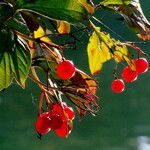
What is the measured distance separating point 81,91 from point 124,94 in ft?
29.9

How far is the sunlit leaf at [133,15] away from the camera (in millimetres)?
553

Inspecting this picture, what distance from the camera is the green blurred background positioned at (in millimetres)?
6570

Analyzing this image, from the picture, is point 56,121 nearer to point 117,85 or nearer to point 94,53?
point 94,53

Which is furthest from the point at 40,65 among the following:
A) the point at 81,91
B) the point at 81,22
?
the point at 81,22

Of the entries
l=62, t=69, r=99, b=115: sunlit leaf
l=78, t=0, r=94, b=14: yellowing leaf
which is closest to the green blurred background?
l=62, t=69, r=99, b=115: sunlit leaf

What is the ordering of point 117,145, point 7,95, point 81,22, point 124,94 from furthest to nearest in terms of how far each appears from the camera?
point 124,94 < point 7,95 < point 117,145 < point 81,22

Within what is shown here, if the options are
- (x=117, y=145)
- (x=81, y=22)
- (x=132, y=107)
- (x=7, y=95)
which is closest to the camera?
(x=81, y=22)

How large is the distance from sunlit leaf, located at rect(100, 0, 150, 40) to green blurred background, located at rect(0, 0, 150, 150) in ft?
16.9

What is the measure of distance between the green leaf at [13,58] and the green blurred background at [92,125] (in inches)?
205

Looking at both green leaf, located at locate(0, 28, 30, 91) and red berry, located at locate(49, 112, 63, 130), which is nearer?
green leaf, located at locate(0, 28, 30, 91)

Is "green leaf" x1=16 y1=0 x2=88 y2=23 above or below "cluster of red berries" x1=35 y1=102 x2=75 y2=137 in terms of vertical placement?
above

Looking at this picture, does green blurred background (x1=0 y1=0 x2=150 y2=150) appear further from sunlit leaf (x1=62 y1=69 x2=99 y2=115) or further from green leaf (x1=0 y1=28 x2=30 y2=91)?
green leaf (x1=0 y1=28 x2=30 y2=91)

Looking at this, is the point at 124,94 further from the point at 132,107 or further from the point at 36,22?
the point at 36,22

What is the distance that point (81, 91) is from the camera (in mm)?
614
